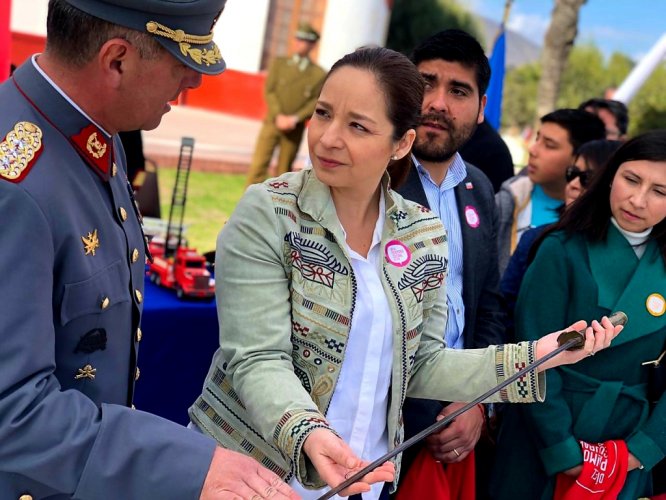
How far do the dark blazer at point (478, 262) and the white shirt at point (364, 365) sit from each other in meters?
0.63

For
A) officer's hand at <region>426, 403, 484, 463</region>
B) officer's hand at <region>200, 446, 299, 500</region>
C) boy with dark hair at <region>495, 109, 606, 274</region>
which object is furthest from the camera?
boy with dark hair at <region>495, 109, 606, 274</region>

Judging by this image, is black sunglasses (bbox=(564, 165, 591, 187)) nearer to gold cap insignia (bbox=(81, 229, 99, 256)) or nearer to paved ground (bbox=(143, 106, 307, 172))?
gold cap insignia (bbox=(81, 229, 99, 256))

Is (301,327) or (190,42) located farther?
(301,327)

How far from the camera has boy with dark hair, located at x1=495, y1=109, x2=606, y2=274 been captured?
379 cm

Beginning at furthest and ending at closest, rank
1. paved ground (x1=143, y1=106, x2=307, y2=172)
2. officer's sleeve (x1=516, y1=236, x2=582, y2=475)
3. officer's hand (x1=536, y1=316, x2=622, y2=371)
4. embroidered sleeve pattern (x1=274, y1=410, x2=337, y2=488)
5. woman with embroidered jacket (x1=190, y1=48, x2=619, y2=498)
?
paved ground (x1=143, y1=106, x2=307, y2=172), officer's sleeve (x1=516, y1=236, x2=582, y2=475), officer's hand (x1=536, y1=316, x2=622, y2=371), woman with embroidered jacket (x1=190, y1=48, x2=619, y2=498), embroidered sleeve pattern (x1=274, y1=410, x2=337, y2=488)

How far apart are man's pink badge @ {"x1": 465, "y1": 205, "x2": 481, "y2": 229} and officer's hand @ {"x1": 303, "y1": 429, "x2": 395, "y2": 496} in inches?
47.9

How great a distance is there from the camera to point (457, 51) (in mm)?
2664

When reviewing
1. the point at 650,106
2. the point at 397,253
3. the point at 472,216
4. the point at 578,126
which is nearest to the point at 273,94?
the point at 578,126

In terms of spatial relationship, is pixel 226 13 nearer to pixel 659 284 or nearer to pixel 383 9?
pixel 383 9

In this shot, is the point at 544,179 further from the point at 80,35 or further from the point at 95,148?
the point at 80,35

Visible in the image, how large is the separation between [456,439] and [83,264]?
1.39 metres

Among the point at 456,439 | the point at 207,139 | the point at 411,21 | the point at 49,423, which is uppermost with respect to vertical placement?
the point at 49,423

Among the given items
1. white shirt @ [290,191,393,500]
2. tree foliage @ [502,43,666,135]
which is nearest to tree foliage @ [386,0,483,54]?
tree foliage @ [502,43,666,135]

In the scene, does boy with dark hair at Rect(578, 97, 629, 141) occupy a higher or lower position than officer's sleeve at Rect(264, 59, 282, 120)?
higher
